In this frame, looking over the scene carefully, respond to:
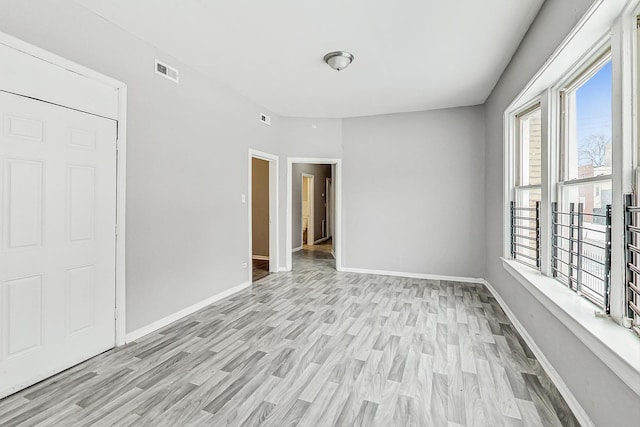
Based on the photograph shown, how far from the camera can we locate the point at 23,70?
2.05 metres

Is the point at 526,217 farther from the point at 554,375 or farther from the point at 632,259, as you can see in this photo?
the point at 632,259

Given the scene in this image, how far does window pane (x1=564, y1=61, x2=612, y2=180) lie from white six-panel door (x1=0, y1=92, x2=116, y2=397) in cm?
360

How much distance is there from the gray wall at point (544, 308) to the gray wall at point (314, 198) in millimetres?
4570

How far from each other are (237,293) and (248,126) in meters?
2.42

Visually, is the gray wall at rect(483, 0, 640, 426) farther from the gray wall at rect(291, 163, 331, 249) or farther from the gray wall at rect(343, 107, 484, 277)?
the gray wall at rect(291, 163, 331, 249)

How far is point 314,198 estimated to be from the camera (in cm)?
930

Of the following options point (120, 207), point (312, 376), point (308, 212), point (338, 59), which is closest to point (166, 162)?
point (120, 207)

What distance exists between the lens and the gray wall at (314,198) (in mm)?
7831

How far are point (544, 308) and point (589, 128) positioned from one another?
1.34 m

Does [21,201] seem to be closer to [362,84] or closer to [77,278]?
[77,278]

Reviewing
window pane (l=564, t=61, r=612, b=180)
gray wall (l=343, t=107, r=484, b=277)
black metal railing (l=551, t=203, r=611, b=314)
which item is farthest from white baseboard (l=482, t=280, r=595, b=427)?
gray wall (l=343, t=107, r=484, b=277)

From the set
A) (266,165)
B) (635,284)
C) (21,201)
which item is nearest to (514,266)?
(635,284)

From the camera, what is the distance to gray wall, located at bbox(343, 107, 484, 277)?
16.1ft

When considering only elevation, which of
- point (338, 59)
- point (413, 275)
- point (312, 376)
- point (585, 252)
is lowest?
point (312, 376)
